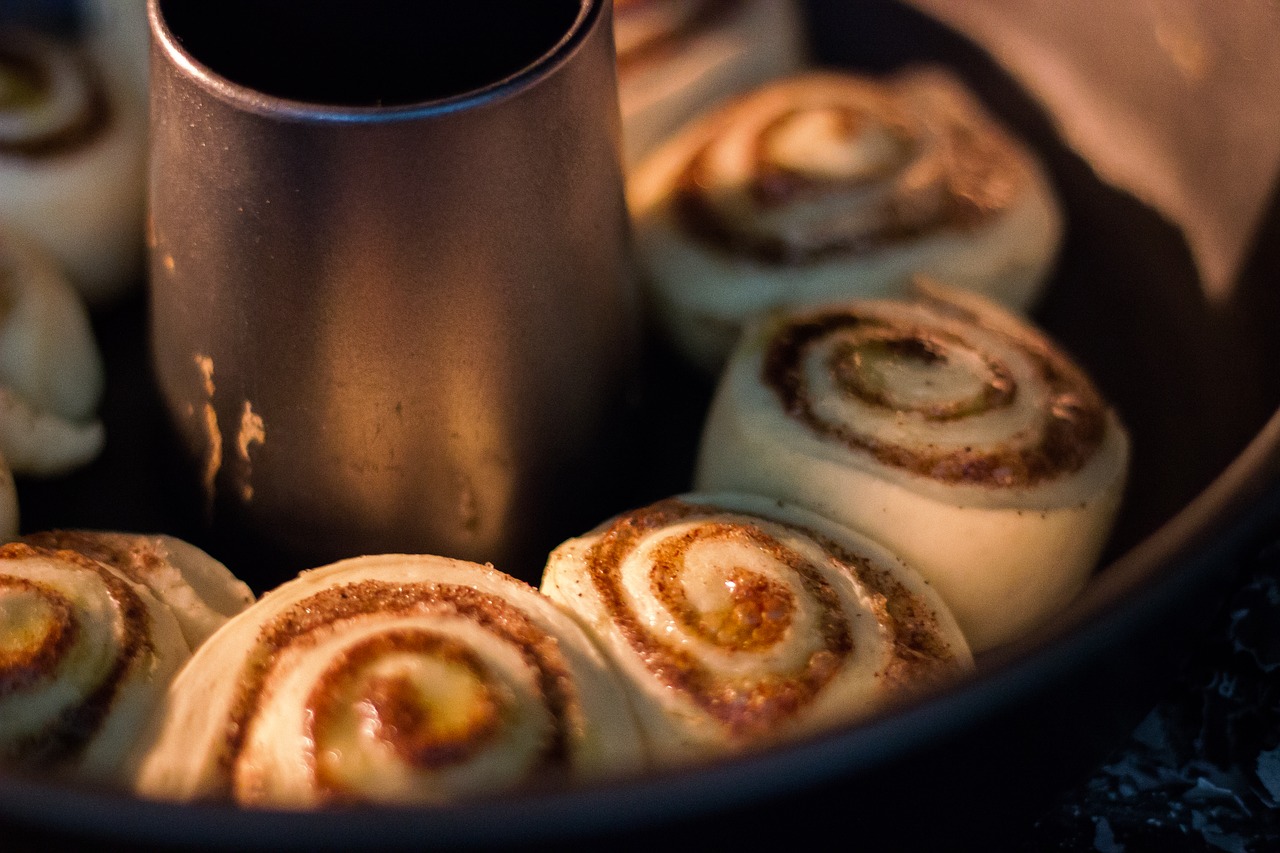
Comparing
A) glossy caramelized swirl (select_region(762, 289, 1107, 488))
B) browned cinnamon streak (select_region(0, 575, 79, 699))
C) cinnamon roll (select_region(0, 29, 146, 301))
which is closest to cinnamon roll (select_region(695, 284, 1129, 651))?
glossy caramelized swirl (select_region(762, 289, 1107, 488))

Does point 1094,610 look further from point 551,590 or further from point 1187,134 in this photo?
point 1187,134

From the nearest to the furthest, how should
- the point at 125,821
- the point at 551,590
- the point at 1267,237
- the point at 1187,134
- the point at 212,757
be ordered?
the point at 125,821
the point at 212,757
the point at 551,590
the point at 1267,237
the point at 1187,134

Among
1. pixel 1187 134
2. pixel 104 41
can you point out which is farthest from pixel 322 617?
pixel 1187 134

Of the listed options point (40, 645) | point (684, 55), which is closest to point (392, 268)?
point (40, 645)

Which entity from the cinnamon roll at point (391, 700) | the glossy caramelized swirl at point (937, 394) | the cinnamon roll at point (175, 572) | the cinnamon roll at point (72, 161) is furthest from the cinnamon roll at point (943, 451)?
the cinnamon roll at point (72, 161)

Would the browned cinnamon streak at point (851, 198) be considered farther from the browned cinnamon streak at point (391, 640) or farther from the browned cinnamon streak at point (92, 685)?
the browned cinnamon streak at point (92, 685)

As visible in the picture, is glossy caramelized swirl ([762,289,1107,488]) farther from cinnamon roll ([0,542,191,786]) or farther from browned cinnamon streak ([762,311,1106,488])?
cinnamon roll ([0,542,191,786])
